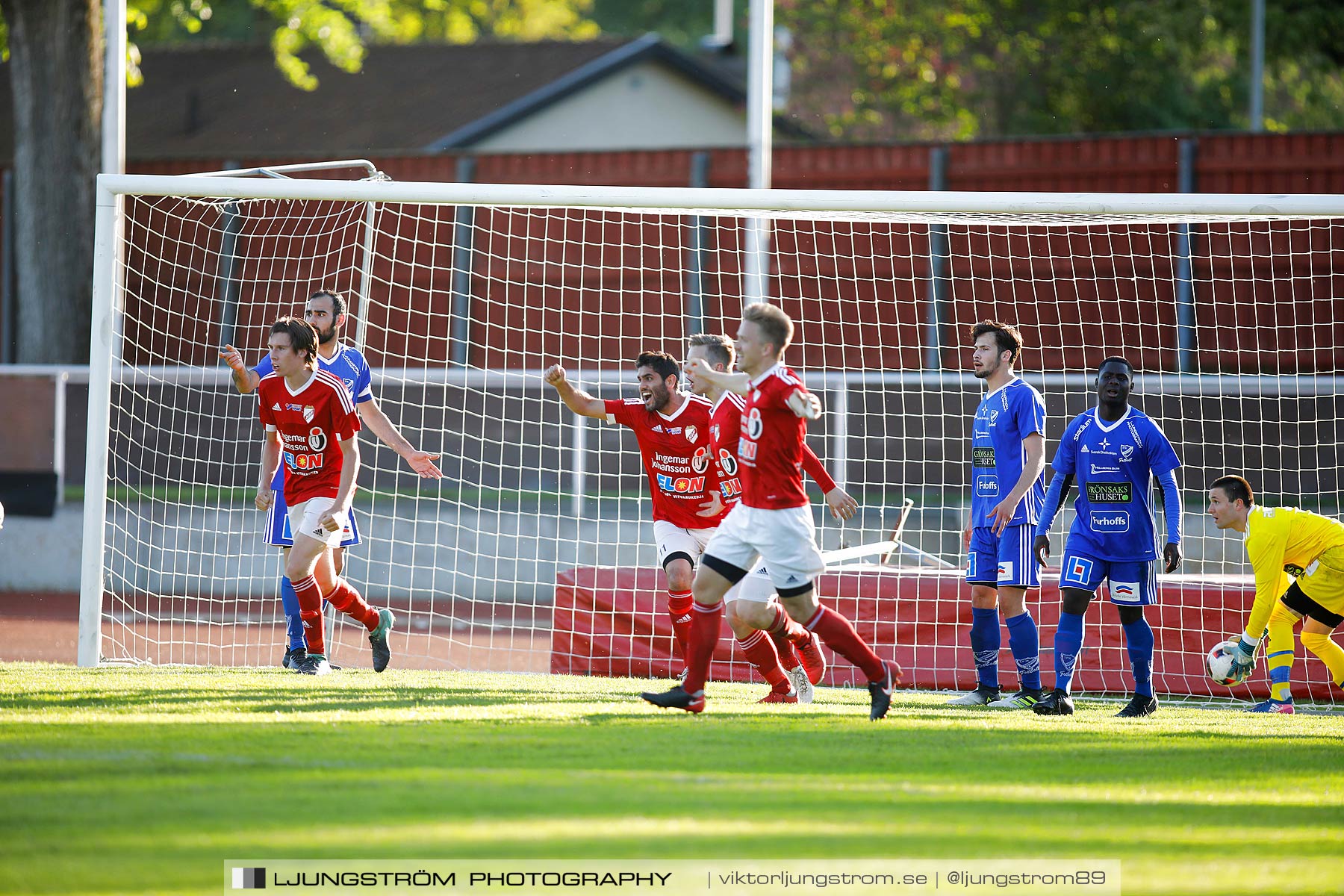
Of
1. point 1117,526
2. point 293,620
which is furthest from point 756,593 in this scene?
point 293,620

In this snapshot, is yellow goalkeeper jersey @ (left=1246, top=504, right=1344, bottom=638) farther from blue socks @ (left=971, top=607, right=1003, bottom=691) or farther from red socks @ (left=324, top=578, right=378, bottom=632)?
red socks @ (left=324, top=578, right=378, bottom=632)

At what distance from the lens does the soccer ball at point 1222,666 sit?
754cm

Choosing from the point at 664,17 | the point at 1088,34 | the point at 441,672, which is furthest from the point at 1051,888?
the point at 664,17

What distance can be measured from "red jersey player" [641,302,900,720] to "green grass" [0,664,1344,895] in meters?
0.44

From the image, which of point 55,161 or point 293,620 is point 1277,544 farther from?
point 55,161

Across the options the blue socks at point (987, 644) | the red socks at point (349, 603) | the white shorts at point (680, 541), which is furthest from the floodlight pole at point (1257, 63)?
the red socks at point (349, 603)

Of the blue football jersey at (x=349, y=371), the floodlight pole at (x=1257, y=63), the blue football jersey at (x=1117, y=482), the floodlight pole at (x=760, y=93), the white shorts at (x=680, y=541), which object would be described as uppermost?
the floodlight pole at (x=1257, y=63)

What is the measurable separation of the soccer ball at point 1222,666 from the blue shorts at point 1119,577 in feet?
2.17

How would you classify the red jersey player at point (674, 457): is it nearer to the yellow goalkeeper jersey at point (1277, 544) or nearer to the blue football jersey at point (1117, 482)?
the blue football jersey at point (1117, 482)

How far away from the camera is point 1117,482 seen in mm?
7281

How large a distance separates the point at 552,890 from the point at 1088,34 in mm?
31970

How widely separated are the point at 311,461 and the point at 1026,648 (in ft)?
13.4

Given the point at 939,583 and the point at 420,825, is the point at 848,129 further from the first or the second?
the point at 420,825

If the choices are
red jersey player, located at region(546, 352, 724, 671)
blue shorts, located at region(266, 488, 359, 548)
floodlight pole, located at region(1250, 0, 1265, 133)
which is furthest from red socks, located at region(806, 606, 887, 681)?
floodlight pole, located at region(1250, 0, 1265, 133)
